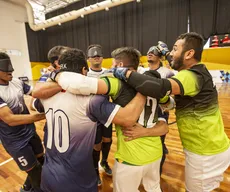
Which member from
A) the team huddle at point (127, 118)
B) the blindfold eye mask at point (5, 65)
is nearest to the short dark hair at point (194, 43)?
the team huddle at point (127, 118)

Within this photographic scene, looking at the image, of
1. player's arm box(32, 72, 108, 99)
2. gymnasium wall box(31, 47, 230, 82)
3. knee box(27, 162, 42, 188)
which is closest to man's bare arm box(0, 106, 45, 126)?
player's arm box(32, 72, 108, 99)

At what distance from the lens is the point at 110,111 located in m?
0.95

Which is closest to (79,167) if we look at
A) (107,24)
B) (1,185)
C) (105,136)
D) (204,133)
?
(204,133)

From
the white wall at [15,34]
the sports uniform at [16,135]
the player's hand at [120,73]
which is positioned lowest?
the sports uniform at [16,135]

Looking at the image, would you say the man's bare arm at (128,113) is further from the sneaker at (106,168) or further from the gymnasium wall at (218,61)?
the gymnasium wall at (218,61)

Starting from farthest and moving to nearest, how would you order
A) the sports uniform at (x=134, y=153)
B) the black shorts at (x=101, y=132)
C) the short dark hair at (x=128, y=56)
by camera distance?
the black shorts at (x=101, y=132)
the short dark hair at (x=128, y=56)
the sports uniform at (x=134, y=153)

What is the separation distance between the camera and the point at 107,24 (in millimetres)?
9883

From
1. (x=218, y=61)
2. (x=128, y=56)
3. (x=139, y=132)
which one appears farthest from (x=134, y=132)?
(x=218, y=61)

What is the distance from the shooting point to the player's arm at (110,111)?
948 mm

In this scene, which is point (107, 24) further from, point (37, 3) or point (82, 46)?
point (37, 3)

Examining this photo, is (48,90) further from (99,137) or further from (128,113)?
(99,137)

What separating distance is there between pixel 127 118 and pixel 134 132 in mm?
158

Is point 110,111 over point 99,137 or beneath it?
over

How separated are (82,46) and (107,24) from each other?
2358mm
